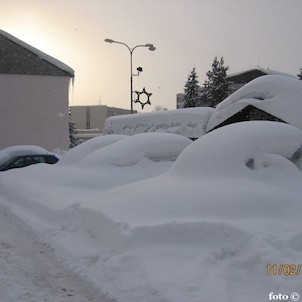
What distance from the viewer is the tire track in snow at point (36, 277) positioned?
3.74 m

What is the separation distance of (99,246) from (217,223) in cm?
162

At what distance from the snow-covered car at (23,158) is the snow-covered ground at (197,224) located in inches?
230

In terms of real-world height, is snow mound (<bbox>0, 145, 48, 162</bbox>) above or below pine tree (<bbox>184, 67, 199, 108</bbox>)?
below

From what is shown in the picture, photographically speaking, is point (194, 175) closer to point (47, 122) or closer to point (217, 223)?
point (217, 223)

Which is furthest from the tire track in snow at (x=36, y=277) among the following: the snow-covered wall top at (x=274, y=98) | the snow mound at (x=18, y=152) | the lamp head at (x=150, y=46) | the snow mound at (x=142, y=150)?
the lamp head at (x=150, y=46)

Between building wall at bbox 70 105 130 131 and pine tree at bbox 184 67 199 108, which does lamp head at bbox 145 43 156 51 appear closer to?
pine tree at bbox 184 67 199 108

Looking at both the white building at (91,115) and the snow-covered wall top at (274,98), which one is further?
the white building at (91,115)

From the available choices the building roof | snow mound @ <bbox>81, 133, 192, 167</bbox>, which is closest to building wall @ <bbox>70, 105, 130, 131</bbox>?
the building roof

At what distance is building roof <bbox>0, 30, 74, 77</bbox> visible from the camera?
90.0 ft

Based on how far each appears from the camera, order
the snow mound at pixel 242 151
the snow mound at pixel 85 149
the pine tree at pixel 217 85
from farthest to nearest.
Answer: the pine tree at pixel 217 85 < the snow mound at pixel 85 149 < the snow mound at pixel 242 151
